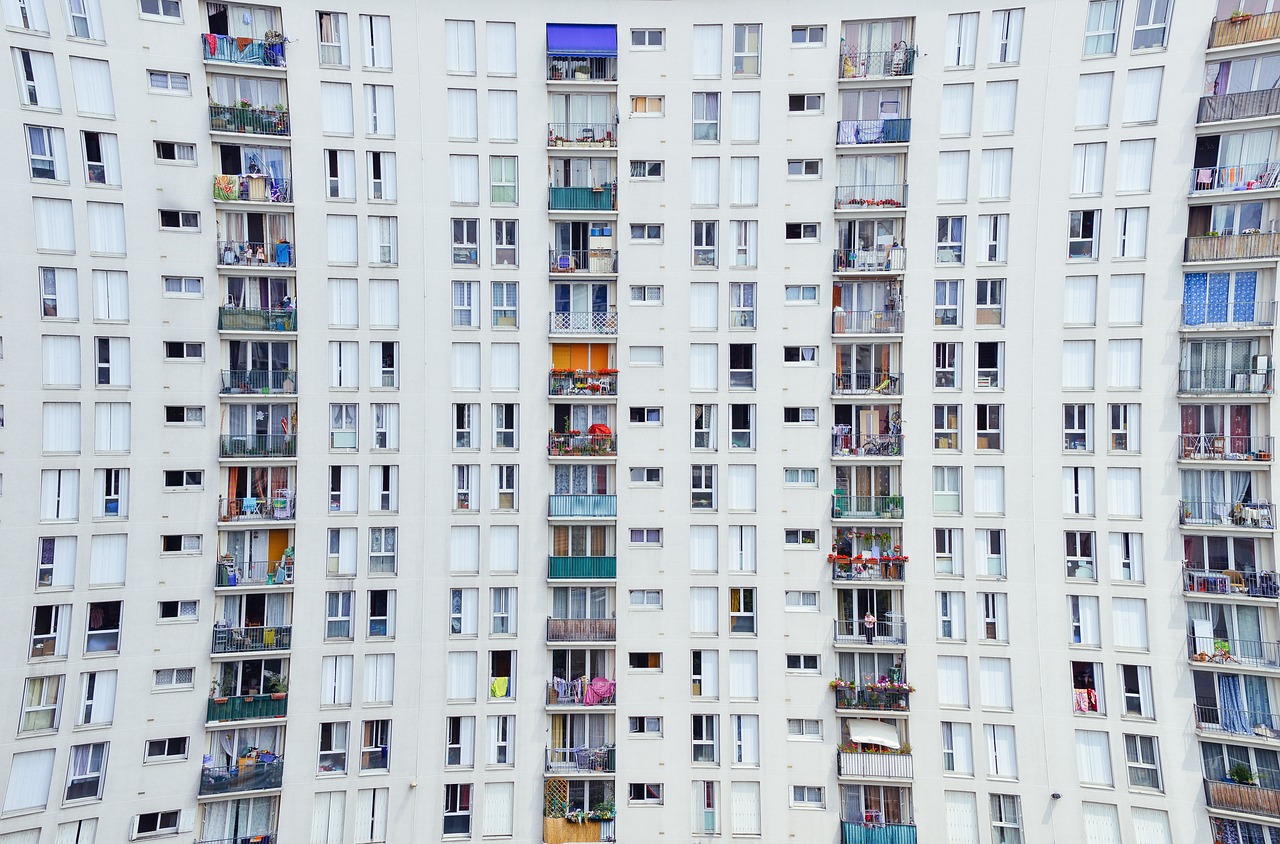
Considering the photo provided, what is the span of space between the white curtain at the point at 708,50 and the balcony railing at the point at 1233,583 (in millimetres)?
24580

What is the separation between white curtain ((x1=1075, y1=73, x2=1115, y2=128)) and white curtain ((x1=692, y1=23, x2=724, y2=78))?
41.7 feet

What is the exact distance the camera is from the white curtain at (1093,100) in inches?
901

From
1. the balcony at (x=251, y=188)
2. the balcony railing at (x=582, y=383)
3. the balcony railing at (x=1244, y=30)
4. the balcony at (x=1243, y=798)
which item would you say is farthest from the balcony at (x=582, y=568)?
the balcony railing at (x=1244, y=30)

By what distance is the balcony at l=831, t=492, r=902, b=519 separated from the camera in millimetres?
23719

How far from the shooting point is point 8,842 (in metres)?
21.5

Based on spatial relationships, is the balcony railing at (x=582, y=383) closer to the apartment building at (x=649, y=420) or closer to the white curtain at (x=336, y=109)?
the apartment building at (x=649, y=420)

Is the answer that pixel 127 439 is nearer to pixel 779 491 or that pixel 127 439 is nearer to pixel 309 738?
pixel 309 738

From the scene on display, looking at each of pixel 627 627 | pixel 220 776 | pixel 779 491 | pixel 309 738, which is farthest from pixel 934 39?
pixel 220 776

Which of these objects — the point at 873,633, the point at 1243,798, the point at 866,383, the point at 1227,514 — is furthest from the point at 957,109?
the point at 1243,798

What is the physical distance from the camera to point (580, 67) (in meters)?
23.8

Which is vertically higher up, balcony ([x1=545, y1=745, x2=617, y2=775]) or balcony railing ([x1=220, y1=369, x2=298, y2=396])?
balcony railing ([x1=220, y1=369, x2=298, y2=396])

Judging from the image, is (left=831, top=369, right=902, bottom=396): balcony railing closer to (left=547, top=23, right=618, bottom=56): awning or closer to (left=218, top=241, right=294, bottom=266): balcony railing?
(left=547, top=23, right=618, bottom=56): awning

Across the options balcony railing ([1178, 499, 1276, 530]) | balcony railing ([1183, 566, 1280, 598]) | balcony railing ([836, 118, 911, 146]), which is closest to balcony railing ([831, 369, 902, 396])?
balcony railing ([836, 118, 911, 146])

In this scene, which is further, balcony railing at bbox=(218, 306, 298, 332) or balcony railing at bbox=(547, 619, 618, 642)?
balcony railing at bbox=(547, 619, 618, 642)
